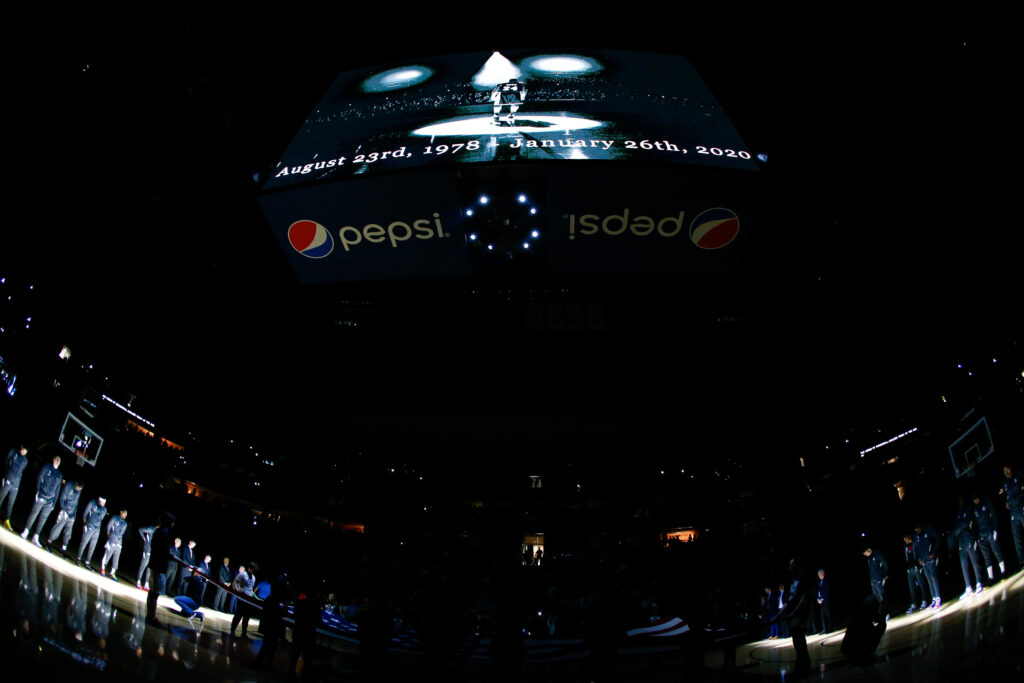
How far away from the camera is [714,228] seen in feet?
14.2

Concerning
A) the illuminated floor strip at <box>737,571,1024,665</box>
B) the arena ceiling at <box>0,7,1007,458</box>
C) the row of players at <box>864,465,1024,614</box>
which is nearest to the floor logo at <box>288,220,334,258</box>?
the arena ceiling at <box>0,7,1007,458</box>

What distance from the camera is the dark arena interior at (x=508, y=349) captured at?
4426 mm

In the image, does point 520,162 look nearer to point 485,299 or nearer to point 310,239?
point 310,239

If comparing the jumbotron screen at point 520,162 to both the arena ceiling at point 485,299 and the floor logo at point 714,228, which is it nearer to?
the floor logo at point 714,228

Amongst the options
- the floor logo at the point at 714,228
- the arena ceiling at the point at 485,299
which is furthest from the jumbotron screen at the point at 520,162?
the arena ceiling at the point at 485,299

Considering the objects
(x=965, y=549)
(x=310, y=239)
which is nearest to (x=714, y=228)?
(x=310, y=239)

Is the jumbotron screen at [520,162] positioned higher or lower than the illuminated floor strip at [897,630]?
higher

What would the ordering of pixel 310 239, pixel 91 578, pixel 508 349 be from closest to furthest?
pixel 310 239
pixel 91 578
pixel 508 349

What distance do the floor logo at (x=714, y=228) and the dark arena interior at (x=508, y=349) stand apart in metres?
0.04

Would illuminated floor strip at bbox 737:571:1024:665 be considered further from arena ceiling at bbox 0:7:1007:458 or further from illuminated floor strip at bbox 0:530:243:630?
illuminated floor strip at bbox 0:530:243:630

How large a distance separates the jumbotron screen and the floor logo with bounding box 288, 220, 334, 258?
0.01 m

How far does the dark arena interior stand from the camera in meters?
4.43

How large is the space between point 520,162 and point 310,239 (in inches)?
69.3

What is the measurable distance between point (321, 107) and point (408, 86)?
0.71 metres
